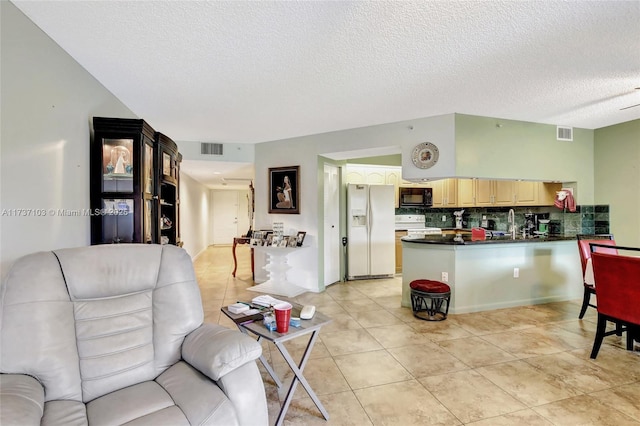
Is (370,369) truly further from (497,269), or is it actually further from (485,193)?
(485,193)

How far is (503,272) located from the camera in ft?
12.7

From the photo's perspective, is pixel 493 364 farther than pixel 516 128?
No

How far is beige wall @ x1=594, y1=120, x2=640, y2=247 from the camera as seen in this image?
397cm

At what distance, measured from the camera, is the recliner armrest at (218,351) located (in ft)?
4.51

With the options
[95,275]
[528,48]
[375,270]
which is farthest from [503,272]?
[95,275]

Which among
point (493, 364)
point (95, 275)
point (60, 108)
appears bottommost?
point (493, 364)

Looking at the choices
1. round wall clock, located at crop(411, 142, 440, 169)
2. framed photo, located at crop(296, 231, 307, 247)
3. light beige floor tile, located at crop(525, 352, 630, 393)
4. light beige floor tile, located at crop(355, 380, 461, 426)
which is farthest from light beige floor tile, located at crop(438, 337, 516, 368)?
framed photo, located at crop(296, 231, 307, 247)

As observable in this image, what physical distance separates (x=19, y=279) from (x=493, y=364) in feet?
10.2

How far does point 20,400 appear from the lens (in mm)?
1081

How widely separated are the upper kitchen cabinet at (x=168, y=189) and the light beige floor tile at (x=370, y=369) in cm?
218

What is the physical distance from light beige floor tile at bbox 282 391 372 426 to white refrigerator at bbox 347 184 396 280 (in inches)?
131

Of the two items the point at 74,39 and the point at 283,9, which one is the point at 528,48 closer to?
the point at 283,9

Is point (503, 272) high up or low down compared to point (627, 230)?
down

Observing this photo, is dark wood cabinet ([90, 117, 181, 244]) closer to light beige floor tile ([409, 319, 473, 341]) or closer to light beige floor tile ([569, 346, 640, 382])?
light beige floor tile ([409, 319, 473, 341])
